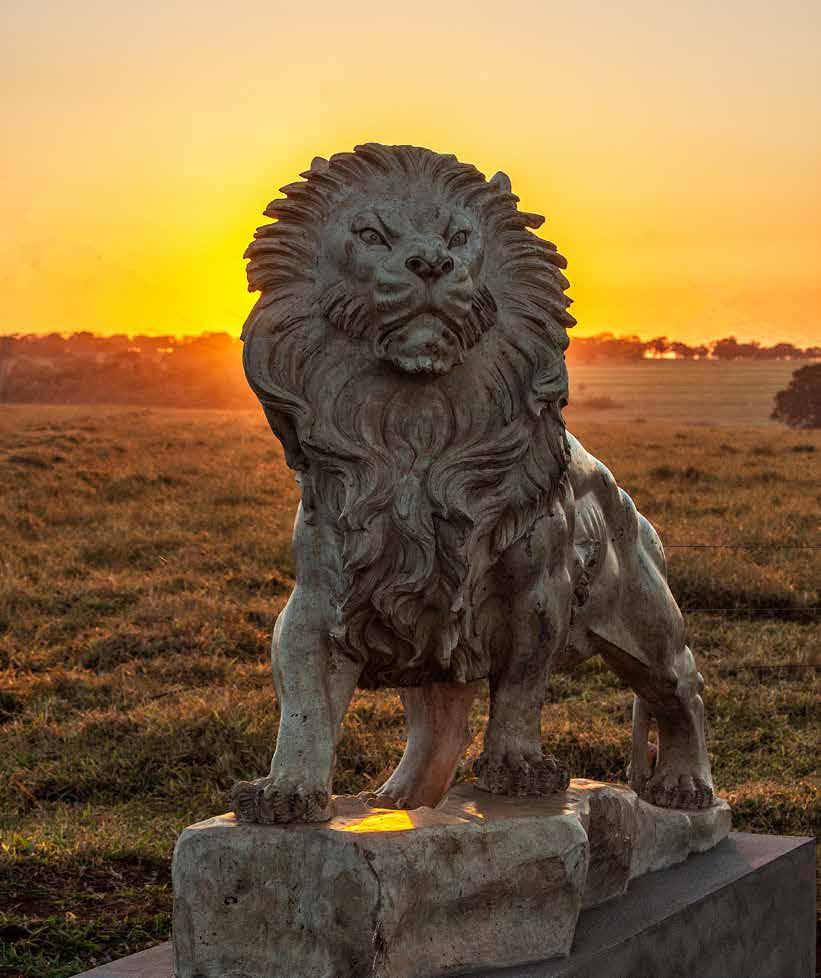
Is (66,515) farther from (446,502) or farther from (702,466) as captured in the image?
(446,502)

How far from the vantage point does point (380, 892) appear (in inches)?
120

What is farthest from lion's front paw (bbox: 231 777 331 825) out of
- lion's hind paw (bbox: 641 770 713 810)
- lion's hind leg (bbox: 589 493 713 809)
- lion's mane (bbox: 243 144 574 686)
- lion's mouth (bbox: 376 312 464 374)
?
lion's hind paw (bbox: 641 770 713 810)

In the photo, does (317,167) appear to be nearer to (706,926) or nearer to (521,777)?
(521,777)

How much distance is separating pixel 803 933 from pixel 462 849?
173cm

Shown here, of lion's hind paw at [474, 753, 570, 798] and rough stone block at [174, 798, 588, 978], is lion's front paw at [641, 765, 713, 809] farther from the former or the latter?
rough stone block at [174, 798, 588, 978]

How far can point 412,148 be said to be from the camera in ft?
11.0

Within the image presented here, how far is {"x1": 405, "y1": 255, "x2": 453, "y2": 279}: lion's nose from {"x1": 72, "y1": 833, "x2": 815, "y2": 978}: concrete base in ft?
4.85

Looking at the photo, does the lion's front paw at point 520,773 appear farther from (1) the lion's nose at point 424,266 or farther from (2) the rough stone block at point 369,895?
(1) the lion's nose at point 424,266

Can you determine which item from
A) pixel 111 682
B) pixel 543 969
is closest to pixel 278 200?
pixel 543 969

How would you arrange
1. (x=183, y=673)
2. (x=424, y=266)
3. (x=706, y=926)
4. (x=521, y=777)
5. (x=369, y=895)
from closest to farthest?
1. (x=369, y=895)
2. (x=424, y=266)
3. (x=521, y=777)
4. (x=706, y=926)
5. (x=183, y=673)

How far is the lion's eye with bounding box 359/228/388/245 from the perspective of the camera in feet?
10.7

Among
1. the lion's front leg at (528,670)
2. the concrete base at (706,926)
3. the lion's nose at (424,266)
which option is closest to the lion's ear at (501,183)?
the lion's nose at (424,266)

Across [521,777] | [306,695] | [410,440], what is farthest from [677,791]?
[410,440]

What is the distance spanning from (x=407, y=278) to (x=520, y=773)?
3.85ft
